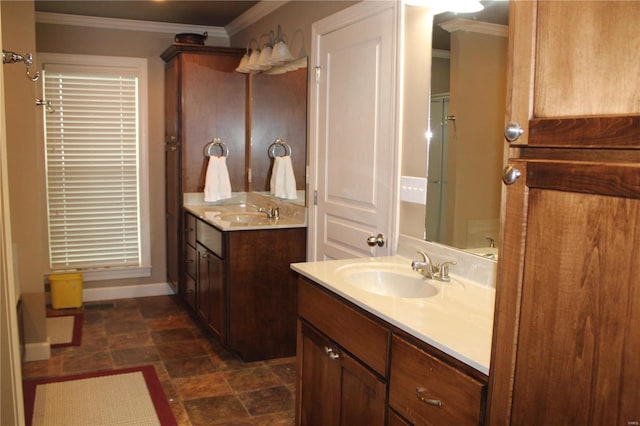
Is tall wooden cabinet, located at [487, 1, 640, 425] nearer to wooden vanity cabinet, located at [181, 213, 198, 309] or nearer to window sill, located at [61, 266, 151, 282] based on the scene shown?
wooden vanity cabinet, located at [181, 213, 198, 309]

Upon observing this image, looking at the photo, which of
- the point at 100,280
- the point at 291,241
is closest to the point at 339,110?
the point at 291,241

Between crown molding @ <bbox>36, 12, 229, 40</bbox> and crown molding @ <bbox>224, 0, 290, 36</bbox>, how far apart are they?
0.53 feet

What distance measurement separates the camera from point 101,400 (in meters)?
3.09

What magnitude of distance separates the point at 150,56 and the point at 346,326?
3815 mm

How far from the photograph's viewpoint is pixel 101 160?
4.99 metres

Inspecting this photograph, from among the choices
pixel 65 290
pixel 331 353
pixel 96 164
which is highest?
pixel 96 164

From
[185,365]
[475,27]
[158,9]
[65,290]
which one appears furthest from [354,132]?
[65,290]

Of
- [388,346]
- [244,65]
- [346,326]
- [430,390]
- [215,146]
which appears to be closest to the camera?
[430,390]

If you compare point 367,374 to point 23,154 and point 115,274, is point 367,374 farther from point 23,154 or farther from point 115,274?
point 115,274

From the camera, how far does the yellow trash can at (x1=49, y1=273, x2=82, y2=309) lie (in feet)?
15.5

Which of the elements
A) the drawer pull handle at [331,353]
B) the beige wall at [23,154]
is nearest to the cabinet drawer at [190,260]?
the beige wall at [23,154]

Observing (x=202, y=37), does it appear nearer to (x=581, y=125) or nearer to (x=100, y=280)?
(x=100, y=280)

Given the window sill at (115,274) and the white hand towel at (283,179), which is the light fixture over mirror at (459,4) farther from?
the window sill at (115,274)

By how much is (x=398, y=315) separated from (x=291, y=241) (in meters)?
1.90
